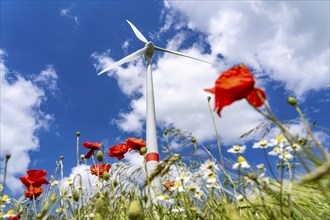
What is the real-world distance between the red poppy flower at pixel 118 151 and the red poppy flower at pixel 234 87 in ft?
9.01

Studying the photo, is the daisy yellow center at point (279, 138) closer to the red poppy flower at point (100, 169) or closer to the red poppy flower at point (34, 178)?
the red poppy flower at point (100, 169)

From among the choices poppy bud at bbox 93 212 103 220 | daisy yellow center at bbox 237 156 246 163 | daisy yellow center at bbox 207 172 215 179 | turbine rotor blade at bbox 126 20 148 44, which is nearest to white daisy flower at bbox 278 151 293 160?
daisy yellow center at bbox 237 156 246 163

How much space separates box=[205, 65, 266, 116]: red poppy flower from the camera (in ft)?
4.60

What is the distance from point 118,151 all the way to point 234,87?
9.47 ft

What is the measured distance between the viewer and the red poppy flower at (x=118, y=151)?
4.08 m

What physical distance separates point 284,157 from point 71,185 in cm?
231

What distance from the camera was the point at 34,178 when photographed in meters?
3.57

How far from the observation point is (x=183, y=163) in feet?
11.7

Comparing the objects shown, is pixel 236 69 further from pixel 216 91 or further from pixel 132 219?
pixel 132 219

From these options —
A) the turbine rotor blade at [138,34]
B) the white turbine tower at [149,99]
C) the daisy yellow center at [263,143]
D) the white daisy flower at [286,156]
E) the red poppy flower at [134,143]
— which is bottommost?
the white daisy flower at [286,156]

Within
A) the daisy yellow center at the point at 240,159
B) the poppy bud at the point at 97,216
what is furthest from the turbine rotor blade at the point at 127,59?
the poppy bud at the point at 97,216

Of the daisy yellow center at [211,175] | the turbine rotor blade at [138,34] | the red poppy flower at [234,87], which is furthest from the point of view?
the turbine rotor blade at [138,34]

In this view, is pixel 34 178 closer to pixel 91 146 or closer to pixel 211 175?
pixel 91 146

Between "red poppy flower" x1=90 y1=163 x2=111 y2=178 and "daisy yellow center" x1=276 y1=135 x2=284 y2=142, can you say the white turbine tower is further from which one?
"daisy yellow center" x1=276 y1=135 x2=284 y2=142
